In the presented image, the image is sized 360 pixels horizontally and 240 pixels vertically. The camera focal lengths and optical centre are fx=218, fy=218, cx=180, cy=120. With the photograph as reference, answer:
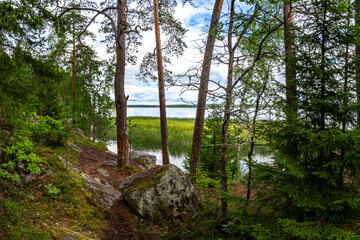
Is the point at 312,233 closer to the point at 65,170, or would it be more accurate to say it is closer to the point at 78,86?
the point at 65,170

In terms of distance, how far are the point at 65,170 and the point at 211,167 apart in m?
5.58

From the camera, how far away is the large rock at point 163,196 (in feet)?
16.3

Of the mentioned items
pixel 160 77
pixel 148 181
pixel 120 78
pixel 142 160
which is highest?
pixel 160 77

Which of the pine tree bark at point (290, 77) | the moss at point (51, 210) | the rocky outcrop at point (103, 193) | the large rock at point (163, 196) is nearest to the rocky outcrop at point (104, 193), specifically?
the rocky outcrop at point (103, 193)

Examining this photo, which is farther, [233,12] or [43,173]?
[43,173]

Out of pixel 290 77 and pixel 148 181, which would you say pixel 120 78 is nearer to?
pixel 148 181

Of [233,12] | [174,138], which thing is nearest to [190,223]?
[233,12]

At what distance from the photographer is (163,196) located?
505 centimetres

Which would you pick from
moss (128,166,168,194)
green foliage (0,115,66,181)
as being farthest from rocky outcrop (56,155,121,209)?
green foliage (0,115,66,181)

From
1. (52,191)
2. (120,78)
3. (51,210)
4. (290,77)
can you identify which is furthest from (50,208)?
(120,78)

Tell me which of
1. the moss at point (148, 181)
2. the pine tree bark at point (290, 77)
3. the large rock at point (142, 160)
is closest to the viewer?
the pine tree bark at point (290, 77)

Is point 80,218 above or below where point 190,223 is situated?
above

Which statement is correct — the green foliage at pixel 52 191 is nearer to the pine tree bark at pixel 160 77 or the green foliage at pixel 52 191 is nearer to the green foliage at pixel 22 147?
the green foliage at pixel 22 147

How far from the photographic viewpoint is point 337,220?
9.72 feet
